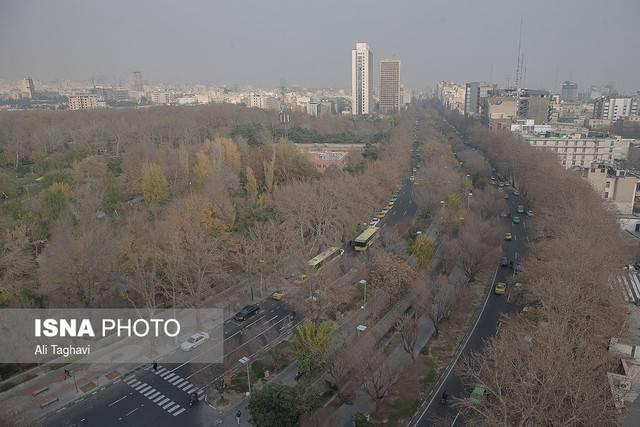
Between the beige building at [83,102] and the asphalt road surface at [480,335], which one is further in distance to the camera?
the beige building at [83,102]

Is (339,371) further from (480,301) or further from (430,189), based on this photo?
(430,189)

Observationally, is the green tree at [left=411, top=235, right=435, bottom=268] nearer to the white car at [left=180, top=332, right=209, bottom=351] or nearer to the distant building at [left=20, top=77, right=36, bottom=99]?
the white car at [left=180, top=332, right=209, bottom=351]

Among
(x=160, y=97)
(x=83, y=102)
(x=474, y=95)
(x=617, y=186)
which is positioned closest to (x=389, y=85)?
(x=474, y=95)

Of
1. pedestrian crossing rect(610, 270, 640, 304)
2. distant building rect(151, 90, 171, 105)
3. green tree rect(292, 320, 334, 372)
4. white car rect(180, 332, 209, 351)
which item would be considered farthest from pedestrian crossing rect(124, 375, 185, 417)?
distant building rect(151, 90, 171, 105)

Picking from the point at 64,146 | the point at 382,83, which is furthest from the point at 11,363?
the point at 382,83

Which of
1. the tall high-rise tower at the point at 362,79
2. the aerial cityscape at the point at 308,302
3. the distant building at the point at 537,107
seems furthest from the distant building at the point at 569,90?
the aerial cityscape at the point at 308,302

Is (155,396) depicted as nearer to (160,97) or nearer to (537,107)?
(537,107)

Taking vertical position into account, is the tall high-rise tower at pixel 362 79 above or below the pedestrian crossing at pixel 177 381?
above

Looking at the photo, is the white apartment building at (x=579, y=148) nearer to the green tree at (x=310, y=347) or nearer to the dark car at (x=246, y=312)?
the dark car at (x=246, y=312)
